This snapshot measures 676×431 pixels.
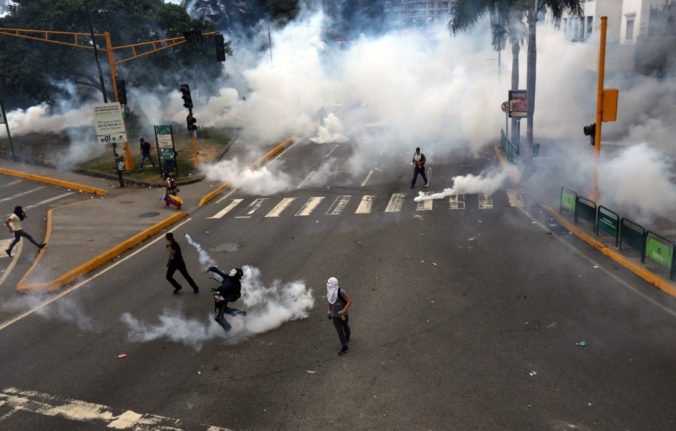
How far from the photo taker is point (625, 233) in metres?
13.0

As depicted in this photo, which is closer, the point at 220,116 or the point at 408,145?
the point at 408,145

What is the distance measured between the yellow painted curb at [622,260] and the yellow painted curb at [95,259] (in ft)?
38.2

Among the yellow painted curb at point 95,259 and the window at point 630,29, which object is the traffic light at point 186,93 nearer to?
the yellow painted curb at point 95,259

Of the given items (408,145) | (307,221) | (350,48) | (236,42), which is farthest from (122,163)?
(236,42)

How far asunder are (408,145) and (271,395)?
24073mm

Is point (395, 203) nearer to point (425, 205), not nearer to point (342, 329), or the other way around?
point (425, 205)

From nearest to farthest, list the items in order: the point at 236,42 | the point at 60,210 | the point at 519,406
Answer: the point at 519,406
the point at 60,210
the point at 236,42

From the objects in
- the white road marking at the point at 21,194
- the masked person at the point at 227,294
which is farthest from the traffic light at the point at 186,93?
the masked person at the point at 227,294

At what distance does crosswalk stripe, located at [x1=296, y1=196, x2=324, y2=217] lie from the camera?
62.8ft

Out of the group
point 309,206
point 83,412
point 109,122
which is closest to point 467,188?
point 309,206

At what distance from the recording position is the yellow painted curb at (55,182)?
2467cm

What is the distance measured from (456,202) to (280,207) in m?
5.86

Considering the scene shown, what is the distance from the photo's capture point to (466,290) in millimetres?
11523

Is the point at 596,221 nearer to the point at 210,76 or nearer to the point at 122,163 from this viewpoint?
the point at 122,163
